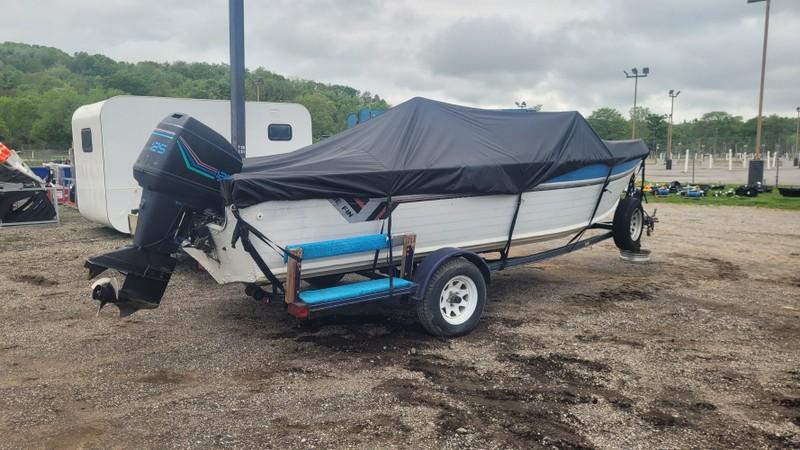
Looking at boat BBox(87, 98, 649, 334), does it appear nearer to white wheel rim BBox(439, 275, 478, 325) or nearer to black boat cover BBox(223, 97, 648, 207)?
black boat cover BBox(223, 97, 648, 207)

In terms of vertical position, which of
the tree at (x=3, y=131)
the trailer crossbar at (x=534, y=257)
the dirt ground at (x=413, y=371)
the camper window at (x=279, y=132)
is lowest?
the dirt ground at (x=413, y=371)

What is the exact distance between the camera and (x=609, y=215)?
850 centimetres

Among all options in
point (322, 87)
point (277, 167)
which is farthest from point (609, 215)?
point (322, 87)

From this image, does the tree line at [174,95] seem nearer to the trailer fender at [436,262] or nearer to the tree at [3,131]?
the tree at [3,131]

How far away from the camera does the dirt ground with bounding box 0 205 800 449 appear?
379 centimetres

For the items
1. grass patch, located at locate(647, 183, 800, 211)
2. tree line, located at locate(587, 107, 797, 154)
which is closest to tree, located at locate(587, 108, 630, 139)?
tree line, located at locate(587, 107, 797, 154)

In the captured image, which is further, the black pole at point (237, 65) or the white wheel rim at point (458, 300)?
the black pole at point (237, 65)

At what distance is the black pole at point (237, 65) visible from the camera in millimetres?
9312

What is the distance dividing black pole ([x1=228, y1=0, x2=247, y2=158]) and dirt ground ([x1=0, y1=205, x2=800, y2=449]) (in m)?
2.77

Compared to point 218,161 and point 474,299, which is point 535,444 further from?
point 218,161

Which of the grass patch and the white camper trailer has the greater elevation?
the white camper trailer

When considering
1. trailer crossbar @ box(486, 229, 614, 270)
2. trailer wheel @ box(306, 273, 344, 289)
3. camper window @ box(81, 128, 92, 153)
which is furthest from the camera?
camper window @ box(81, 128, 92, 153)

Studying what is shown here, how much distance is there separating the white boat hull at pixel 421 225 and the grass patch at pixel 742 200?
11750mm

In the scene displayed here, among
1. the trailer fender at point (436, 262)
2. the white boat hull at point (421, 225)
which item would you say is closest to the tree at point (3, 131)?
the white boat hull at point (421, 225)
